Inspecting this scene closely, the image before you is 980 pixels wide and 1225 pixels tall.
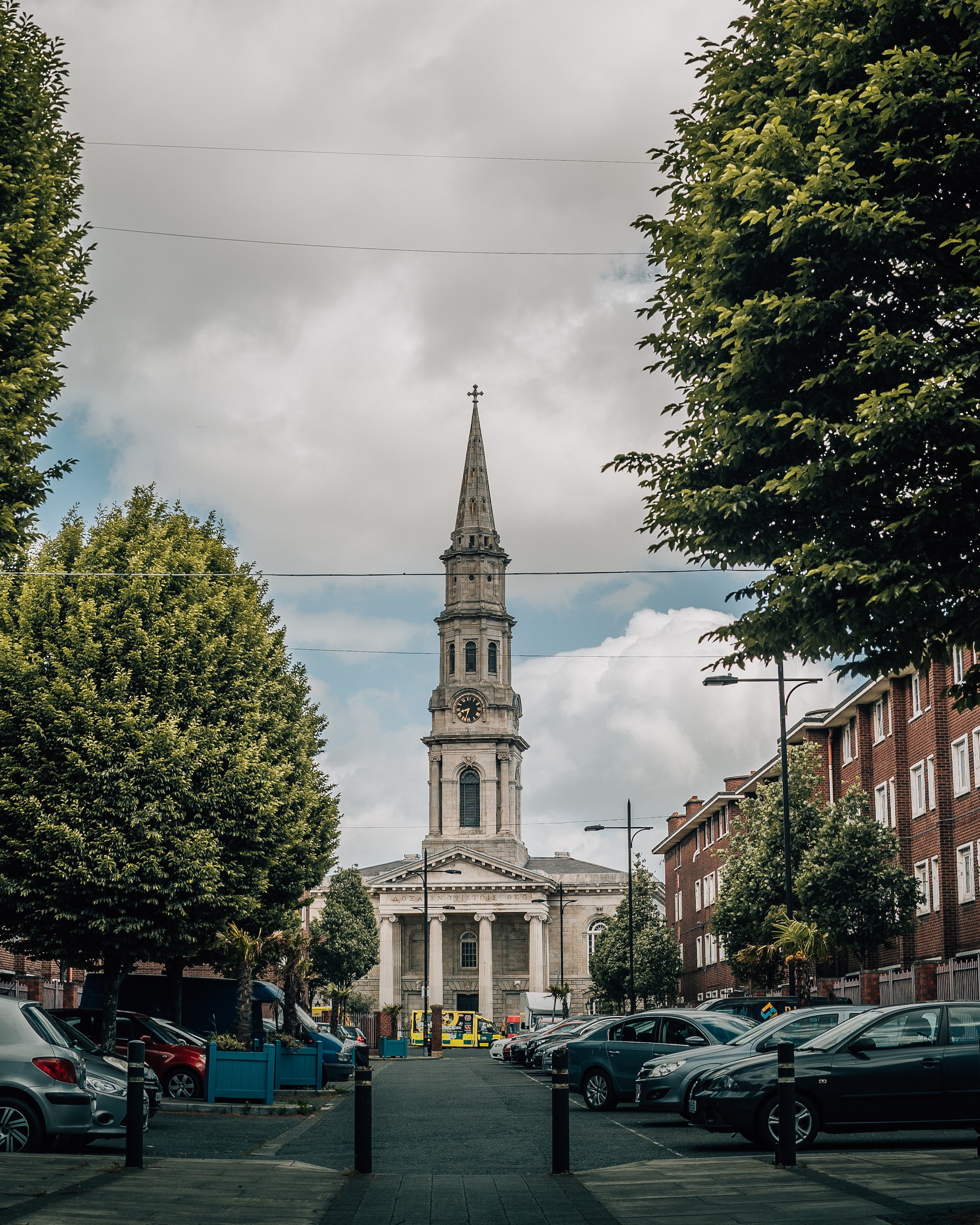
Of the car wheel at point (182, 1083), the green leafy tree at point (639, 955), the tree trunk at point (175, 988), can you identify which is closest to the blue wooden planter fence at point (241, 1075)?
the car wheel at point (182, 1083)

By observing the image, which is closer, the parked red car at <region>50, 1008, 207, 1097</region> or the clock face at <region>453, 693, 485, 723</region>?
the parked red car at <region>50, 1008, 207, 1097</region>

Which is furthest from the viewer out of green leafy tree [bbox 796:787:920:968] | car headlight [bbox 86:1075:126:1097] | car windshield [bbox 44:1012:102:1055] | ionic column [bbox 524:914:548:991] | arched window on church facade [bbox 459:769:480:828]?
arched window on church facade [bbox 459:769:480:828]

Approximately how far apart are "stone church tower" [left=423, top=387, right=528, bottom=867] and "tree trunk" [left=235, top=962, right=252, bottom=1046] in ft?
274

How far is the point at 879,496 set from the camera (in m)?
12.7

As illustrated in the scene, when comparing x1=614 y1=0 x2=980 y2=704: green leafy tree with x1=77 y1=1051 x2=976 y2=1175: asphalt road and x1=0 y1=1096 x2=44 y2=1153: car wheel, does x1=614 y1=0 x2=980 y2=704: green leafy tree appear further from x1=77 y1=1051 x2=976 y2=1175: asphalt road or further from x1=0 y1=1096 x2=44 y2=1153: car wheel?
x1=0 y1=1096 x2=44 y2=1153: car wheel

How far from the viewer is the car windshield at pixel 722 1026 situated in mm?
23297

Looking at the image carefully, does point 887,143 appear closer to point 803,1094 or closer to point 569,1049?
point 803,1094

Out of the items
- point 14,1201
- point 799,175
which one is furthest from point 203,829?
point 799,175

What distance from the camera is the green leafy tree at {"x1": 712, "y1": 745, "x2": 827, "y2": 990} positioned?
42281mm

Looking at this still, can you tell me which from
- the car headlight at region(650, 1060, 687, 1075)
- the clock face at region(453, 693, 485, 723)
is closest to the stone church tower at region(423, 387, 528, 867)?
the clock face at region(453, 693, 485, 723)

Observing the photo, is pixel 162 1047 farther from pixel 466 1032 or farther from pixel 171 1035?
pixel 466 1032

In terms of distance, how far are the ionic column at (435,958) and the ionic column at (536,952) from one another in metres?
7.07

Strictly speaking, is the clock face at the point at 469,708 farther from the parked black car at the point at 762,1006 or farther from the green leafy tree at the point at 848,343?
the green leafy tree at the point at 848,343

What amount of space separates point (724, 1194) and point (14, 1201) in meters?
5.61
